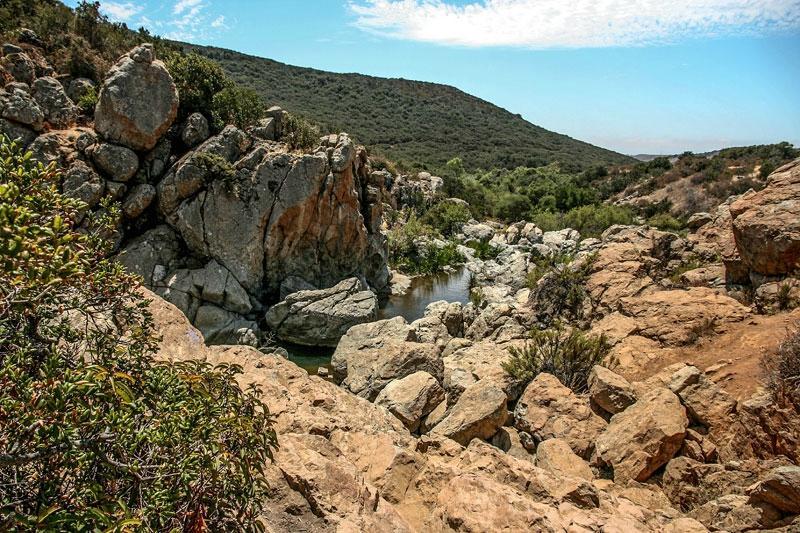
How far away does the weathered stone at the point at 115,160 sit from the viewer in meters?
19.3

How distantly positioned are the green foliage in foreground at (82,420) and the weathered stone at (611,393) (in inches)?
292

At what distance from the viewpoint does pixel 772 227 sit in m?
10.8

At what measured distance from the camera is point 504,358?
39.3 ft

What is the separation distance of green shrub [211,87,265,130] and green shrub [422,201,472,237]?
21760mm

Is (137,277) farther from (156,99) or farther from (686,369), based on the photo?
(156,99)

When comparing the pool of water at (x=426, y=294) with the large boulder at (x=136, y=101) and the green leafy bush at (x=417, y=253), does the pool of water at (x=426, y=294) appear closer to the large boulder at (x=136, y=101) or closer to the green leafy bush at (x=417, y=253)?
the green leafy bush at (x=417, y=253)

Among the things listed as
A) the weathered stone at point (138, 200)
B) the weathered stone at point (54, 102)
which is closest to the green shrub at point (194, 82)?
the weathered stone at point (138, 200)

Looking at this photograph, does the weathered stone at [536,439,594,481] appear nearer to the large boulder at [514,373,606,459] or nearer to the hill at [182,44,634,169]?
the large boulder at [514,373,606,459]

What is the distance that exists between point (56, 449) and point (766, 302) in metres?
12.9

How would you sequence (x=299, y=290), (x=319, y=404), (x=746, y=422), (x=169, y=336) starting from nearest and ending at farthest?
(x=169, y=336) → (x=319, y=404) → (x=746, y=422) → (x=299, y=290)

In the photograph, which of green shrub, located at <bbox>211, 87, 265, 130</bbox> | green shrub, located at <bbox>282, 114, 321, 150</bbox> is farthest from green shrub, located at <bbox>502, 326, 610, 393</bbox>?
green shrub, located at <bbox>211, 87, 265, 130</bbox>

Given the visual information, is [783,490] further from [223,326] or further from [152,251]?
[152,251]

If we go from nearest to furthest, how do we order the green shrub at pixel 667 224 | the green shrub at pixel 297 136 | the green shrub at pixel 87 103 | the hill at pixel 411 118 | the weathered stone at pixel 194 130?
the green shrub at pixel 87 103, the weathered stone at pixel 194 130, the green shrub at pixel 297 136, the green shrub at pixel 667 224, the hill at pixel 411 118

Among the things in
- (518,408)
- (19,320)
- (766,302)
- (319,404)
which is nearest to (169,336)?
(319,404)
